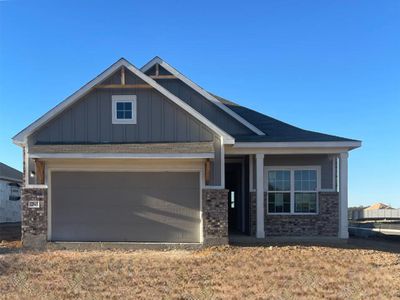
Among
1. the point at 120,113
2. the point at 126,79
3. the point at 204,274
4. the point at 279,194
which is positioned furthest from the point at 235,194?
the point at 204,274

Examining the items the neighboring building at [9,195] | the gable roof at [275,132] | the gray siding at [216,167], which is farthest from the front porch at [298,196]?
the neighboring building at [9,195]

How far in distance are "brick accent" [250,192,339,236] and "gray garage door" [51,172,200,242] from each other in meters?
2.79

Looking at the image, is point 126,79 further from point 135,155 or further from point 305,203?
point 305,203

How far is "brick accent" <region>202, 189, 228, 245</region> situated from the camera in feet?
47.2

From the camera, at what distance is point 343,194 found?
15875mm

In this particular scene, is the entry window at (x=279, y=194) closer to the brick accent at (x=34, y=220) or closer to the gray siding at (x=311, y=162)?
the gray siding at (x=311, y=162)

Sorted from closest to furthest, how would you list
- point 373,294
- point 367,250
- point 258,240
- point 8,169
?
point 373,294 < point 367,250 < point 258,240 < point 8,169

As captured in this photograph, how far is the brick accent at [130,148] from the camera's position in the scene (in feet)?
46.8

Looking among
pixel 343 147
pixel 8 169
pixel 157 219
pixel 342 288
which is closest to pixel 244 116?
pixel 343 147

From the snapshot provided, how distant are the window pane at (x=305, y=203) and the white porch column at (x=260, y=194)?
1.54 m

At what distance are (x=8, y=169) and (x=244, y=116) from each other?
1885 centimetres

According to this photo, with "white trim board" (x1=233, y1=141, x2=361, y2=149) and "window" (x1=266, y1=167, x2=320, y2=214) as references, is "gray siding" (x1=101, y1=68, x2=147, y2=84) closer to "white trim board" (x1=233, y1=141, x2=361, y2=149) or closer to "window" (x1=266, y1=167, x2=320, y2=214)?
"white trim board" (x1=233, y1=141, x2=361, y2=149)

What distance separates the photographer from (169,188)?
591 inches

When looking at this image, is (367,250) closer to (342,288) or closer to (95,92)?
(342,288)
